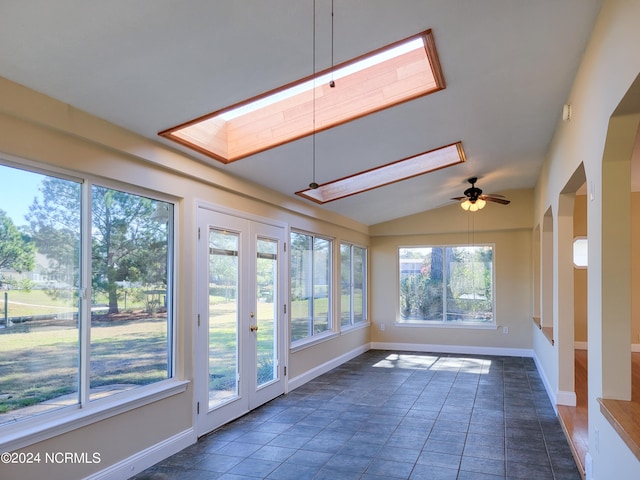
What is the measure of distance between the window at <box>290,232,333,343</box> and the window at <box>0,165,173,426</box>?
8.08ft

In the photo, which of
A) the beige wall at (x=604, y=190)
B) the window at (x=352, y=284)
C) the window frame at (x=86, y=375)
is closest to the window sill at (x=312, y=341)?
the window at (x=352, y=284)

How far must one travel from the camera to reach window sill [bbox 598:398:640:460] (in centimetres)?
207

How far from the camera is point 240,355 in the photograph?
15.7 feet

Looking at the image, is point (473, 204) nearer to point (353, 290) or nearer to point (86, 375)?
point (353, 290)

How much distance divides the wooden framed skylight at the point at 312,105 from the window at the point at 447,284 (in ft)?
18.1

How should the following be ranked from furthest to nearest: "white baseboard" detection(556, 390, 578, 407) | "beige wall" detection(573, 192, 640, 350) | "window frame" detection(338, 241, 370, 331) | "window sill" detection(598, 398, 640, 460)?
"window frame" detection(338, 241, 370, 331) < "beige wall" detection(573, 192, 640, 350) < "white baseboard" detection(556, 390, 578, 407) < "window sill" detection(598, 398, 640, 460)

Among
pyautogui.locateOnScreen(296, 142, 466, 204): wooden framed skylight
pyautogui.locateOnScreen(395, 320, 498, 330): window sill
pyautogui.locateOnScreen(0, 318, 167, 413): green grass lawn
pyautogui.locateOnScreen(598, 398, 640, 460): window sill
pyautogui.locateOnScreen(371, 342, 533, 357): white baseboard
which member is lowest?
pyautogui.locateOnScreen(371, 342, 533, 357): white baseboard

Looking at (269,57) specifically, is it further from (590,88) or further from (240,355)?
(240,355)

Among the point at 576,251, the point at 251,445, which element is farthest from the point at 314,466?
the point at 576,251

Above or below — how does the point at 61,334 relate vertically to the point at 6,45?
below

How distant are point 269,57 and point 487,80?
69.2 inches

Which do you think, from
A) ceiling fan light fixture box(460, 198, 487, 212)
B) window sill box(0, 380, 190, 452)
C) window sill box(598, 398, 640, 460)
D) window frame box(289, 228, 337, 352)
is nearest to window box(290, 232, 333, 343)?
window frame box(289, 228, 337, 352)

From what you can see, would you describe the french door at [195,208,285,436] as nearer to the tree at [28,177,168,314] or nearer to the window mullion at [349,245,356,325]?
the tree at [28,177,168,314]

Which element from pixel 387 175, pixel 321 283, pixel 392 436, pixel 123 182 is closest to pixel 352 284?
pixel 321 283
